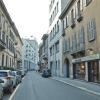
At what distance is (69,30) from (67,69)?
801 centimetres

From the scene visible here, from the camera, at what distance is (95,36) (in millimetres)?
28312

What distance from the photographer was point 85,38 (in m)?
32.4

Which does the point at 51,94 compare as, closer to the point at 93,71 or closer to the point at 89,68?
the point at 93,71

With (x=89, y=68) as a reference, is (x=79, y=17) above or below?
above

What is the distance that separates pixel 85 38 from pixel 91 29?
290 centimetres

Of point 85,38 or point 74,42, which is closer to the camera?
point 85,38

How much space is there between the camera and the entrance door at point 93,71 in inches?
1126

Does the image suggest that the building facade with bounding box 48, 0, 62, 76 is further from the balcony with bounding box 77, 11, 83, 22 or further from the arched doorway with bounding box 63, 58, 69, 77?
the balcony with bounding box 77, 11, 83, 22

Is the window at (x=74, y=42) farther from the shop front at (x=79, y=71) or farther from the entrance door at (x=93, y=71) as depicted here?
the entrance door at (x=93, y=71)

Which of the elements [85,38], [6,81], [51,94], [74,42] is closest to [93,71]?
[85,38]

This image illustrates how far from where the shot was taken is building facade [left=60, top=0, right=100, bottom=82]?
28.5 meters

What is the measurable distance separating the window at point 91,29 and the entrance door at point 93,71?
2501 mm

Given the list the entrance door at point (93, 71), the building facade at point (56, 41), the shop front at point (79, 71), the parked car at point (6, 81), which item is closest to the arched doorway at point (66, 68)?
the building facade at point (56, 41)

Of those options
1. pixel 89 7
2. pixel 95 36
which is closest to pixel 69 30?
pixel 89 7
